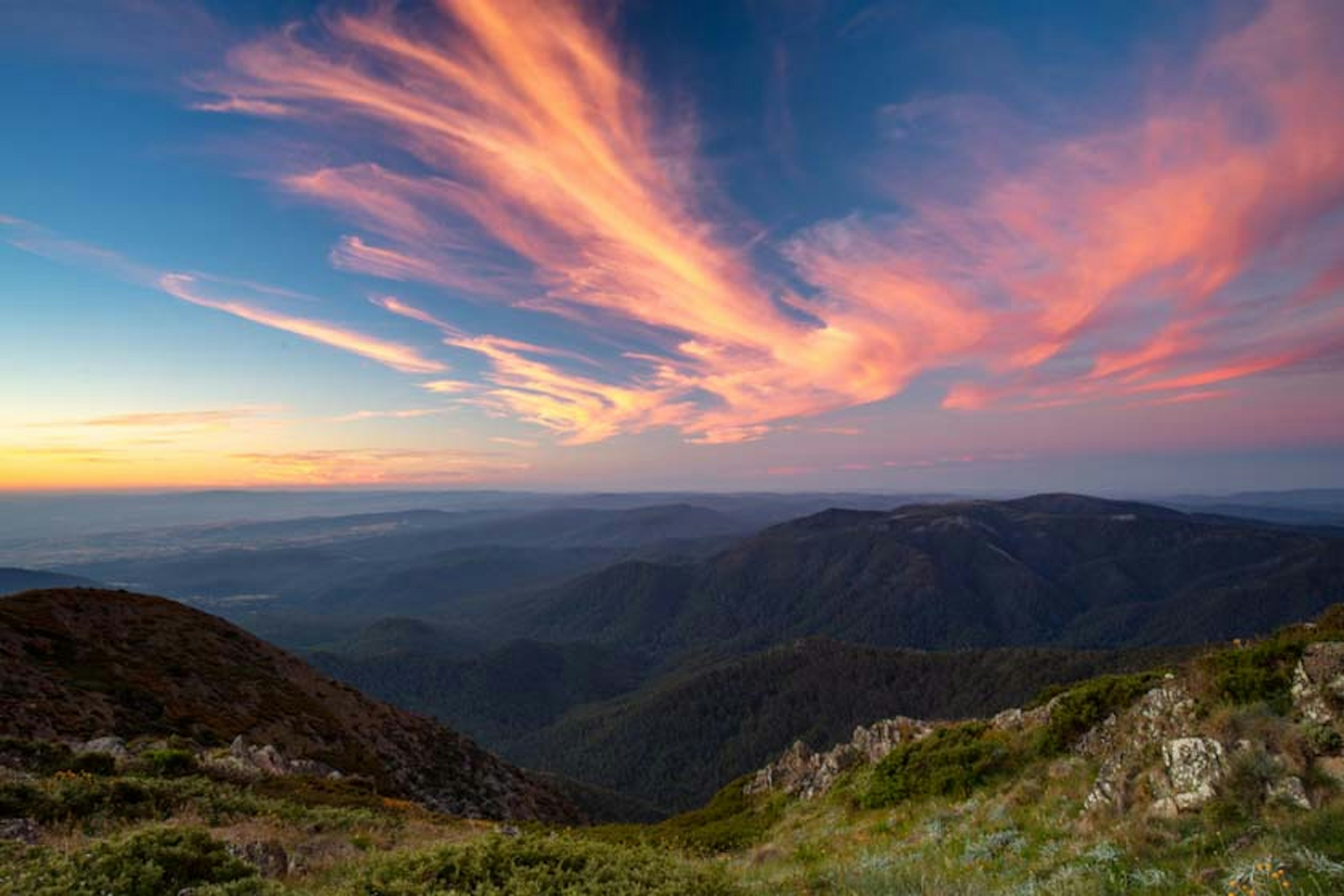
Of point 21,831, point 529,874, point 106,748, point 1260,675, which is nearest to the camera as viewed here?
point 529,874

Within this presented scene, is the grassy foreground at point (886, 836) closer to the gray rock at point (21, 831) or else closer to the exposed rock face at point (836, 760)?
the gray rock at point (21, 831)

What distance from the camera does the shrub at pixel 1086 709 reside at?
18500 millimetres

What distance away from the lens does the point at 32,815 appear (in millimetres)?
14406

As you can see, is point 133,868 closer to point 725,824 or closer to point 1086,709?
point 1086,709

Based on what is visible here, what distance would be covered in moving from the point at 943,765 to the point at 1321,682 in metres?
12.0

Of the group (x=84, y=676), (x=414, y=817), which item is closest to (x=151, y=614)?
(x=84, y=676)

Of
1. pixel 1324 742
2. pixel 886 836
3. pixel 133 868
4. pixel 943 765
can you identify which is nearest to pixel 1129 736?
pixel 1324 742

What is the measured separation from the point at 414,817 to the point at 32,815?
1362cm

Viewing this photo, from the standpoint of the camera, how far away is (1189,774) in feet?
39.4

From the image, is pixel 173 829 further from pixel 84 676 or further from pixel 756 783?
pixel 84 676

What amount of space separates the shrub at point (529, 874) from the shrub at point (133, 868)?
10.7 ft

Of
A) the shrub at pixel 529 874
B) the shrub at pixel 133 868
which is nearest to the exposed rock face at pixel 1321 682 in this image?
the shrub at pixel 529 874

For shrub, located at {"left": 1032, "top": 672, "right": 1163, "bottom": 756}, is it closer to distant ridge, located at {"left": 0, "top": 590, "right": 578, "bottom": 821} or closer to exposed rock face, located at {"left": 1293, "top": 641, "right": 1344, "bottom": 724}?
exposed rock face, located at {"left": 1293, "top": 641, "right": 1344, "bottom": 724}

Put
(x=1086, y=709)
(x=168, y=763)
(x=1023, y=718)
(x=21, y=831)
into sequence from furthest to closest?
(x=168, y=763) → (x=1023, y=718) → (x=1086, y=709) → (x=21, y=831)
